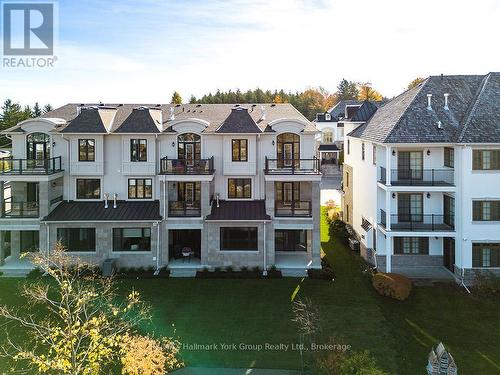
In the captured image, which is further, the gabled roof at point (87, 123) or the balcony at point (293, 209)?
the gabled roof at point (87, 123)

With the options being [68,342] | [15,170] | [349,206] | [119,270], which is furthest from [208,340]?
[349,206]

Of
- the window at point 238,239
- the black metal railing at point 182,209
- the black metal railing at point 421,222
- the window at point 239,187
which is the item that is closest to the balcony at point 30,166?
the black metal railing at point 182,209

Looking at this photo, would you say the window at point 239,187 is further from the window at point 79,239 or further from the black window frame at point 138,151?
the window at point 79,239

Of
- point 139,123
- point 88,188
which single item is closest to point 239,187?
point 139,123

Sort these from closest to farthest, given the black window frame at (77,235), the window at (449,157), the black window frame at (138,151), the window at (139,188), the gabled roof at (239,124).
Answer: the window at (449,157)
the black window frame at (77,235)
the gabled roof at (239,124)
the black window frame at (138,151)
the window at (139,188)

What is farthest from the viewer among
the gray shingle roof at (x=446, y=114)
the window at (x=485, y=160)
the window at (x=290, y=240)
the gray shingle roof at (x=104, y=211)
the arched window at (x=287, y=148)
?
the window at (x=290, y=240)

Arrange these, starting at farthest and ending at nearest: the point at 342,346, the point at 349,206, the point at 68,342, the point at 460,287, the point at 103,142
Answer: the point at 349,206 → the point at 103,142 → the point at 460,287 → the point at 342,346 → the point at 68,342

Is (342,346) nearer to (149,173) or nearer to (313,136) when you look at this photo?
(313,136)

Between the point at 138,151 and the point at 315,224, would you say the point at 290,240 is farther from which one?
the point at 138,151
